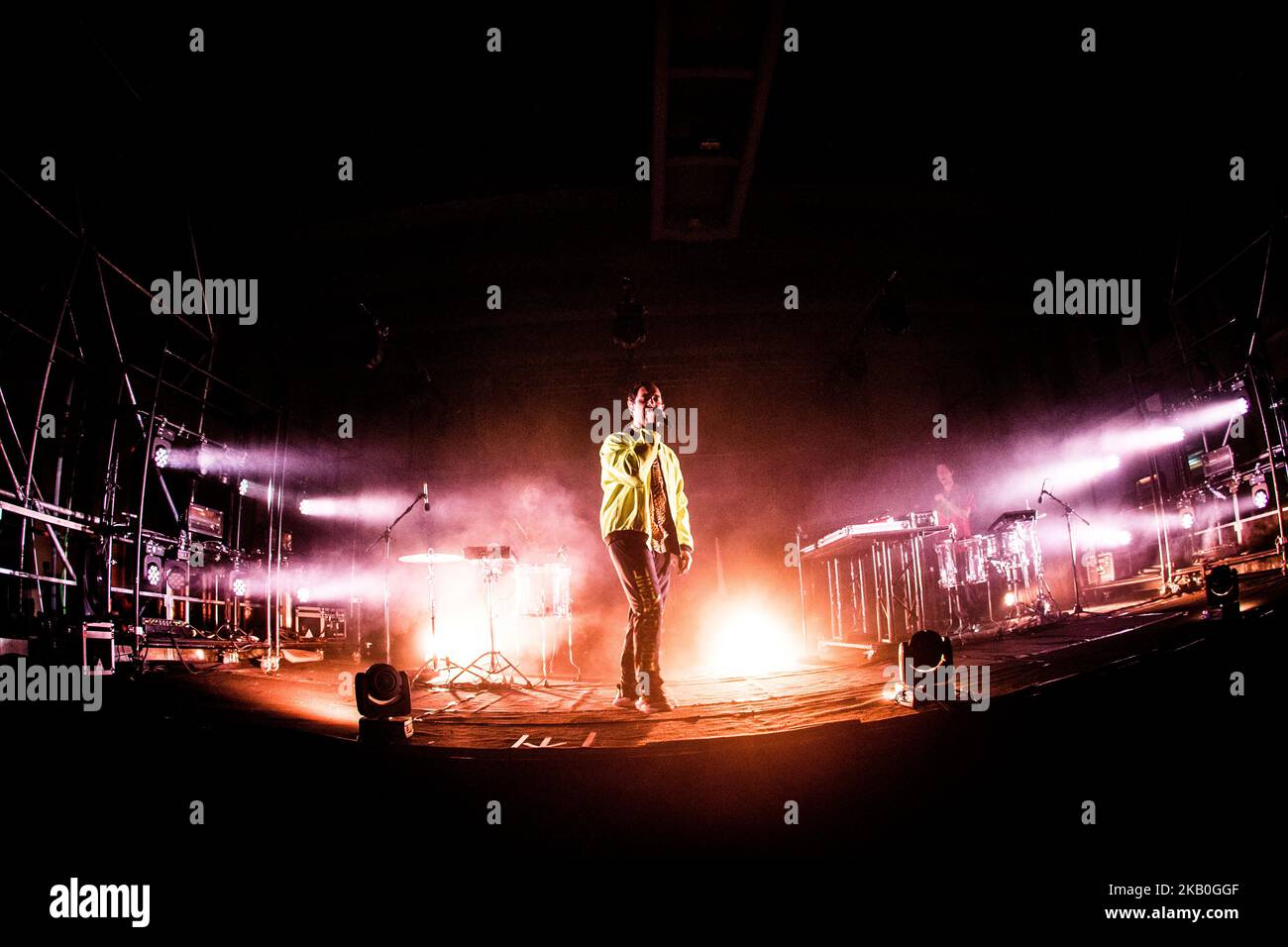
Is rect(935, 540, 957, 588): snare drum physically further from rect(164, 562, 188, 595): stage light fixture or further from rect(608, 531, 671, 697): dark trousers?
rect(164, 562, 188, 595): stage light fixture

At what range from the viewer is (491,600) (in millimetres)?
6891

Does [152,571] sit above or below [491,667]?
above

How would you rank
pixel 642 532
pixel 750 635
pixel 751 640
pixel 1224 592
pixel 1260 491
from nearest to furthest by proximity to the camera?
pixel 1224 592 < pixel 642 532 < pixel 1260 491 < pixel 751 640 < pixel 750 635

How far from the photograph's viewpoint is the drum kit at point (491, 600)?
18.7ft

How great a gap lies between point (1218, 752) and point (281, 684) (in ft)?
16.8

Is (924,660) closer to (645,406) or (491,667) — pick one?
(645,406)

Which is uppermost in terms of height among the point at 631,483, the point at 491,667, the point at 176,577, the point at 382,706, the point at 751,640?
the point at 631,483

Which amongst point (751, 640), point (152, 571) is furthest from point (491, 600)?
point (751, 640)

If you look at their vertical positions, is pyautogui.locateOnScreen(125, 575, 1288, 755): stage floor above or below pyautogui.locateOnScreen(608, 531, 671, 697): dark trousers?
below

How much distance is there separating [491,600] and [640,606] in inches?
145

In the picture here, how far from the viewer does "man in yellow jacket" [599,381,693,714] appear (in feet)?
11.9

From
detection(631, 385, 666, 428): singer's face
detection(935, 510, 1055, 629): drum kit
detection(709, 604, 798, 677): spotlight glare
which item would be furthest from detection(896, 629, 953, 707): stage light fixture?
detection(935, 510, 1055, 629): drum kit
